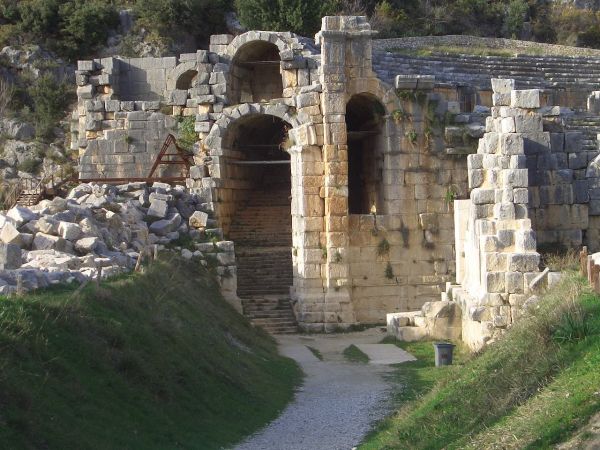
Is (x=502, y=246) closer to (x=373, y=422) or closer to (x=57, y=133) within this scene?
(x=373, y=422)

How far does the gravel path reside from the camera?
1401cm

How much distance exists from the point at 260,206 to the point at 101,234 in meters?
12.1

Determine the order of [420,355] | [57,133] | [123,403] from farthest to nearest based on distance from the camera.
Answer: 1. [57,133]
2. [420,355]
3. [123,403]

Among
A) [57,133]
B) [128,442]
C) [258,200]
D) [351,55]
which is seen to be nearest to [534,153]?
[351,55]

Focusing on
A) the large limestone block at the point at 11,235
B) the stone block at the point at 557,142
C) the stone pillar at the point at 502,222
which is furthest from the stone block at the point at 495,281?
the large limestone block at the point at 11,235

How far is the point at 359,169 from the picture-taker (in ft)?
101

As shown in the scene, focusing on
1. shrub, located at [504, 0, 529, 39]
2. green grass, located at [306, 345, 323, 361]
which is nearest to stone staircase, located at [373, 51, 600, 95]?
green grass, located at [306, 345, 323, 361]

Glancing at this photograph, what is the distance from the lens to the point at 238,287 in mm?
28000

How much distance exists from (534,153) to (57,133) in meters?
21.3

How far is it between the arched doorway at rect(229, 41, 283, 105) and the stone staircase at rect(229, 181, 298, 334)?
9.47ft

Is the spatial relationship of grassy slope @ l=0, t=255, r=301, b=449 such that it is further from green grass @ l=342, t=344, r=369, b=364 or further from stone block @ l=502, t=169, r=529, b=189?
stone block @ l=502, t=169, r=529, b=189

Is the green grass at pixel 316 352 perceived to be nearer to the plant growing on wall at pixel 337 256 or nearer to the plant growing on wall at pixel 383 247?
the plant growing on wall at pixel 337 256

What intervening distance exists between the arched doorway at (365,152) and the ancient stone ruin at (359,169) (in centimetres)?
6

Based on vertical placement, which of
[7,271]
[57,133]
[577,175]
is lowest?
[7,271]
